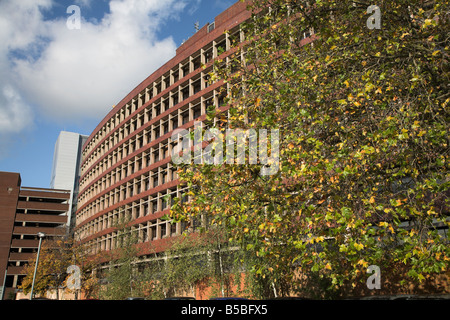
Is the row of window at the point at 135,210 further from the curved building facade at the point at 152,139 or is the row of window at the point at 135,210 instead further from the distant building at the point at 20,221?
the distant building at the point at 20,221

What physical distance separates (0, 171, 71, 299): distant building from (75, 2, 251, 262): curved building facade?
2145 cm

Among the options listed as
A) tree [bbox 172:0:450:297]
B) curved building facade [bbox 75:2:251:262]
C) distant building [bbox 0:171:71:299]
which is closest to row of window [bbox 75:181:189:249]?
curved building facade [bbox 75:2:251:262]

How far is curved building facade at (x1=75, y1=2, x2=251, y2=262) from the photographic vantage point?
39.7m

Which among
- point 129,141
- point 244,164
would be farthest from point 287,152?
point 129,141

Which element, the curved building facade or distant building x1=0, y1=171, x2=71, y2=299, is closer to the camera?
the curved building facade

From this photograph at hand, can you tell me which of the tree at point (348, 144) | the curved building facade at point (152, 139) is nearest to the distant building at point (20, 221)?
the curved building facade at point (152, 139)

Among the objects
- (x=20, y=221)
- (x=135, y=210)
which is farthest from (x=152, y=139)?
(x=20, y=221)

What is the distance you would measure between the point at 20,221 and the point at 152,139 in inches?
2143

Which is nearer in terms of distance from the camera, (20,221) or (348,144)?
(348,144)

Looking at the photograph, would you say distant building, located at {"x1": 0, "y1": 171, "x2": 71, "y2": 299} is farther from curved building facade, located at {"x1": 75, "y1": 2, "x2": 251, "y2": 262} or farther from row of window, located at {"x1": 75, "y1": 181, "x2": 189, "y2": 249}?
curved building facade, located at {"x1": 75, "y1": 2, "x2": 251, "y2": 262}

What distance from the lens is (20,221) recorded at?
82.6m

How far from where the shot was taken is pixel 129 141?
180ft

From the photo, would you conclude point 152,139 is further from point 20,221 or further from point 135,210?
point 20,221
